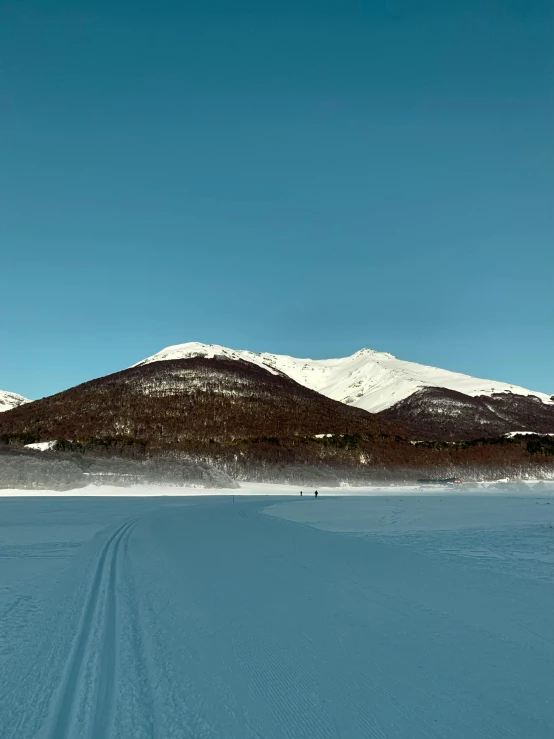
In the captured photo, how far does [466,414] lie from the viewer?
149 metres

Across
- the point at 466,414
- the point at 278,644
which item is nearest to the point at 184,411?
the point at 466,414

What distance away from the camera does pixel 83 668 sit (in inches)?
213

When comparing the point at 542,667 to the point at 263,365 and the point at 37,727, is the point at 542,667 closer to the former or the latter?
the point at 37,727

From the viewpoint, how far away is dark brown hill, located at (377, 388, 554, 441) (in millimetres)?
134625

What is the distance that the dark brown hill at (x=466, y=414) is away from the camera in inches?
5300

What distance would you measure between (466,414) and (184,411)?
8051 cm

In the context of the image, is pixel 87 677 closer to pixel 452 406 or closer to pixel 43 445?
pixel 43 445

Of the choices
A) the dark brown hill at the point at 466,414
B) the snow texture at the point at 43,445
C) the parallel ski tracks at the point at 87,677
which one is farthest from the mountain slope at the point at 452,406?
the parallel ski tracks at the point at 87,677

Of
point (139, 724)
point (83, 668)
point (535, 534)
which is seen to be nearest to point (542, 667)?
point (139, 724)

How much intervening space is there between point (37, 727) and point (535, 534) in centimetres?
1634

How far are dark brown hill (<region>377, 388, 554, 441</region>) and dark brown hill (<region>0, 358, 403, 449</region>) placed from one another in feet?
74.1

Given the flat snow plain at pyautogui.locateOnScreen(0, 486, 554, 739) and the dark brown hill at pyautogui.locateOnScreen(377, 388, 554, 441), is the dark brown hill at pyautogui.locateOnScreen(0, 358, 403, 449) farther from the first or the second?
the flat snow plain at pyautogui.locateOnScreen(0, 486, 554, 739)

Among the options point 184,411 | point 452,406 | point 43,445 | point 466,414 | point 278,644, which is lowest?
point 278,644

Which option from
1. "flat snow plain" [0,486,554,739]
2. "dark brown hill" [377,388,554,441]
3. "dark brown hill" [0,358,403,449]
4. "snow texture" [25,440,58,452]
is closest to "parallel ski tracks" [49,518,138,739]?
"flat snow plain" [0,486,554,739]
